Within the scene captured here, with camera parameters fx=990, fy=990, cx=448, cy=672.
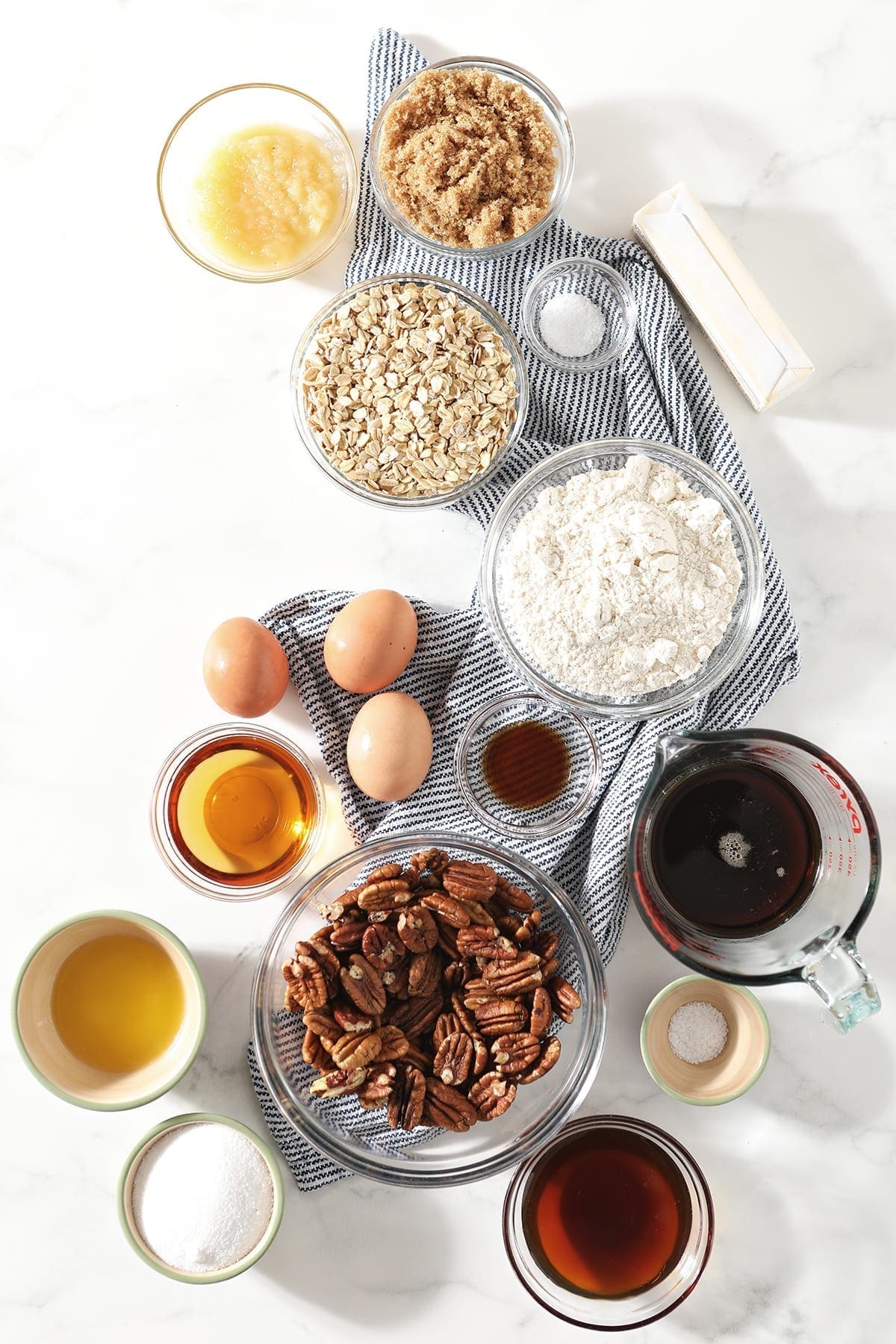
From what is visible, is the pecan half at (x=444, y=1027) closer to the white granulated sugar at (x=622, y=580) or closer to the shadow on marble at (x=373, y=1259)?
the shadow on marble at (x=373, y=1259)

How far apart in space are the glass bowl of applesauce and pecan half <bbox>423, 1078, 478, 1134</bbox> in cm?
119

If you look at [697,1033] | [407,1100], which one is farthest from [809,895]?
[407,1100]

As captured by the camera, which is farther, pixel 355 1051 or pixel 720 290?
pixel 720 290

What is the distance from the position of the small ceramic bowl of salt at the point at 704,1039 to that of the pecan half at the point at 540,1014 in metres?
0.19

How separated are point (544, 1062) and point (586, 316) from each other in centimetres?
106

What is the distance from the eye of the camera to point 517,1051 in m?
1.30

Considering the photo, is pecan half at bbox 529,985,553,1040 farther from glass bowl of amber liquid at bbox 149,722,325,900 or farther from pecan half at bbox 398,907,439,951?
glass bowl of amber liquid at bbox 149,722,325,900

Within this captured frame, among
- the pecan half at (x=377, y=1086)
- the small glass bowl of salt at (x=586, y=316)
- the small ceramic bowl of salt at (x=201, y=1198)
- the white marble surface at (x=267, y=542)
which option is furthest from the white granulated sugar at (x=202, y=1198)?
the small glass bowl of salt at (x=586, y=316)

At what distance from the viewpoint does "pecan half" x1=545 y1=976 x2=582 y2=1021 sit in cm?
131

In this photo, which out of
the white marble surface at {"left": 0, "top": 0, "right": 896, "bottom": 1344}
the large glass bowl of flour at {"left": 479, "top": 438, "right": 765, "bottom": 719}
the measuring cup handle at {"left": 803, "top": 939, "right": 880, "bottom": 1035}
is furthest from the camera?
the white marble surface at {"left": 0, "top": 0, "right": 896, "bottom": 1344}

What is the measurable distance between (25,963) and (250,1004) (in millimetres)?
320

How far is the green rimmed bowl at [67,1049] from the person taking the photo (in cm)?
136

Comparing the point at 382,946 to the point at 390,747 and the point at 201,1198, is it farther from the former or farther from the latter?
the point at 201,1198

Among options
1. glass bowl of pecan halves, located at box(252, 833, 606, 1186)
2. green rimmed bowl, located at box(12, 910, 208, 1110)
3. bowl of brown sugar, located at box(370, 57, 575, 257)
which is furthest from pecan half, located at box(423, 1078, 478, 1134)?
bowl of brown sugar, located at box(370, 57, 575, 257)
